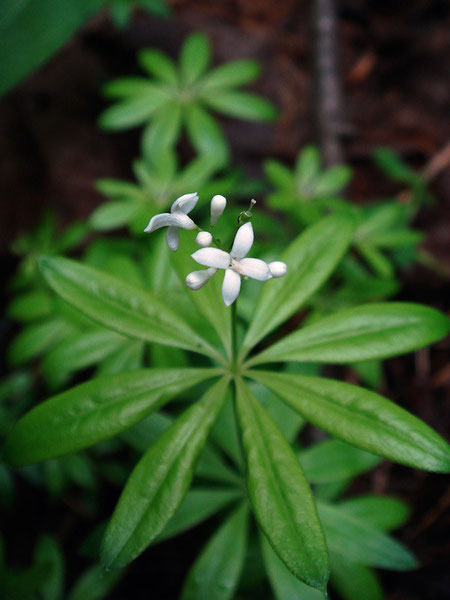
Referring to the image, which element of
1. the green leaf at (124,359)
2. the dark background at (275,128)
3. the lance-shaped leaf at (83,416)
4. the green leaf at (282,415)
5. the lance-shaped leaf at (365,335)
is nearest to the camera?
the lance-shaped leaf at (83,416)

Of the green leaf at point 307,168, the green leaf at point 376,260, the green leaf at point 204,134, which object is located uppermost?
the green leaf at point 204,134

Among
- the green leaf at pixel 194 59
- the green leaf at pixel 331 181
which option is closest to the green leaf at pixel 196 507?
the green leaf at pixel 331 181

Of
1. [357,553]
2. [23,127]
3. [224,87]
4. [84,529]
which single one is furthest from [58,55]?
[357,553]

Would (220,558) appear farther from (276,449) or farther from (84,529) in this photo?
(84,529)

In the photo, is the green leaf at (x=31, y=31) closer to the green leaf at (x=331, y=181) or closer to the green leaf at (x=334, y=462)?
the green leaf at (x=331, y=181)

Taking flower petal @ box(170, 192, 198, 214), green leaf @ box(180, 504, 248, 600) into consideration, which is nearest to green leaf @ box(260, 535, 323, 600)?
green leaf @ box(180, 504, 248, 600)

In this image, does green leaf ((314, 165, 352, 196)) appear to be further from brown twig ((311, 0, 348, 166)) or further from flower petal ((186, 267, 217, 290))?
flower petal ((186, 267, 217, 290))
